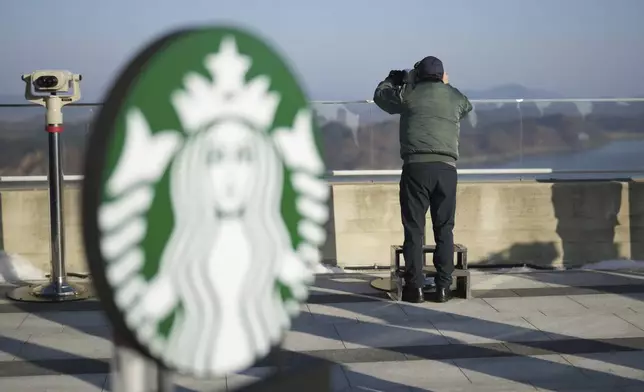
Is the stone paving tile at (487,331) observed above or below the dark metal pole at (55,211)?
below

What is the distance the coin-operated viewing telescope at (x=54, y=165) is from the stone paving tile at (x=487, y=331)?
10.3 feet

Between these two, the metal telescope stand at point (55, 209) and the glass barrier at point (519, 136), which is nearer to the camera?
the metal telescope stand at point (55, 209)

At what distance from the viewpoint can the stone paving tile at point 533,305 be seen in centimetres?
730

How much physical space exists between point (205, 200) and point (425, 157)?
17.2 feet

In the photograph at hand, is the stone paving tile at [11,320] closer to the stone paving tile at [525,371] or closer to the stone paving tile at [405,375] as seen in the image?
the stone paving tile at [405,375]

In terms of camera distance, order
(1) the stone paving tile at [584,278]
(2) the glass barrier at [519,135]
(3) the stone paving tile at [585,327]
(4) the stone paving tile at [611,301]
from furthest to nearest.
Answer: (2) the glass barrier at [519,135], (1) the stone paving tile at [584,278], (4) the stone paving tile at [611,301], (3) the stone paving tile at [585,327]

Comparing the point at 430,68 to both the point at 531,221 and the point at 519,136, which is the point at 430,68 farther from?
the point at 519,136

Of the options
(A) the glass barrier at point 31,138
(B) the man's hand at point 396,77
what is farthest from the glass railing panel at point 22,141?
(B) the man's hand at point 396,77

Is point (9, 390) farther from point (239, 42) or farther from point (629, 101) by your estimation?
point (629, 101)

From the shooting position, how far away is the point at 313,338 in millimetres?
6387

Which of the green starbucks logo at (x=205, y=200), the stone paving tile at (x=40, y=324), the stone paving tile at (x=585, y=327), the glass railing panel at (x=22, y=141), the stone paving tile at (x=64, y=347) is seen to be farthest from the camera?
the glass railing panel at (x=22, y=141)

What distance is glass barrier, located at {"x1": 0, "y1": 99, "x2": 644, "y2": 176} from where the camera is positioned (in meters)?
10.0

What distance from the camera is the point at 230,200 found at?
2357mm

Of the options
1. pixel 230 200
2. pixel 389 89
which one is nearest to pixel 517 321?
pixel 389 89
